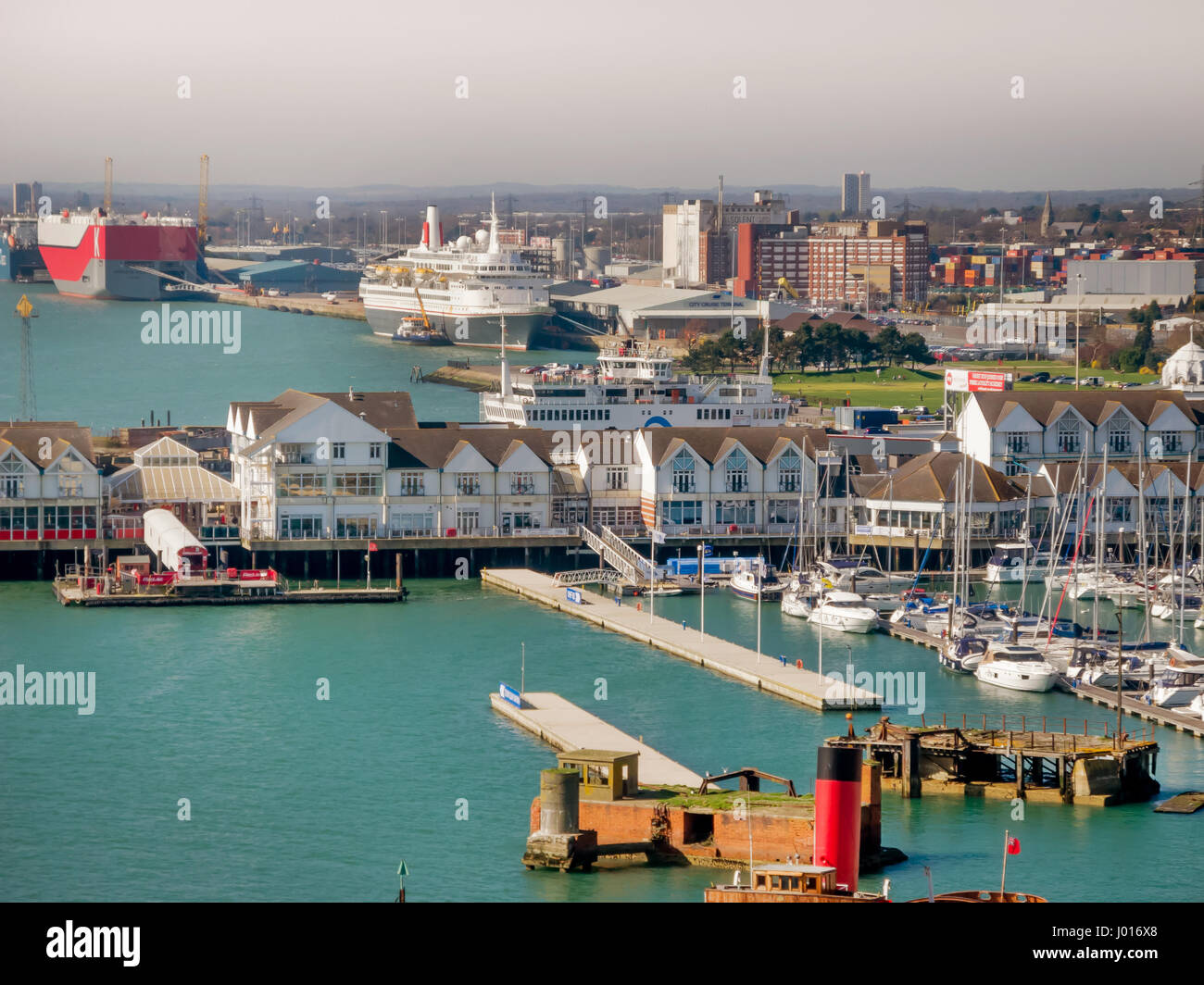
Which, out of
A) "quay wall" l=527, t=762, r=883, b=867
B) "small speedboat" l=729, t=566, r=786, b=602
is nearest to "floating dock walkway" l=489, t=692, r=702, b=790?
"quay wall" l=527, t=762, r=883, b=867

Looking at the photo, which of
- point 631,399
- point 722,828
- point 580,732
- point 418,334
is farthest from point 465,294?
point 722,828

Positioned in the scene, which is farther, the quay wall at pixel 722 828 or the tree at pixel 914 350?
the tree at pixel 914 350

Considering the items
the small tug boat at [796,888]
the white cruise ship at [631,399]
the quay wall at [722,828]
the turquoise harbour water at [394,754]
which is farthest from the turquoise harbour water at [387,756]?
the white cruise ship at [631,399]

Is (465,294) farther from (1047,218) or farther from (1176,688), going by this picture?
(1176,688)

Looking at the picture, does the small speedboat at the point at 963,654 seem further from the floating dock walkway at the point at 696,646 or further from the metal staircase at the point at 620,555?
the metal staircase at the point at 620,555

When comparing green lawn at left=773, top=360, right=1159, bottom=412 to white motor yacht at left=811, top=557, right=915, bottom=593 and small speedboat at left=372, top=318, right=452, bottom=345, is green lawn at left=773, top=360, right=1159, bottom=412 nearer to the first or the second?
white motor yacht at left=811, top=557, right=915, bottom=593
